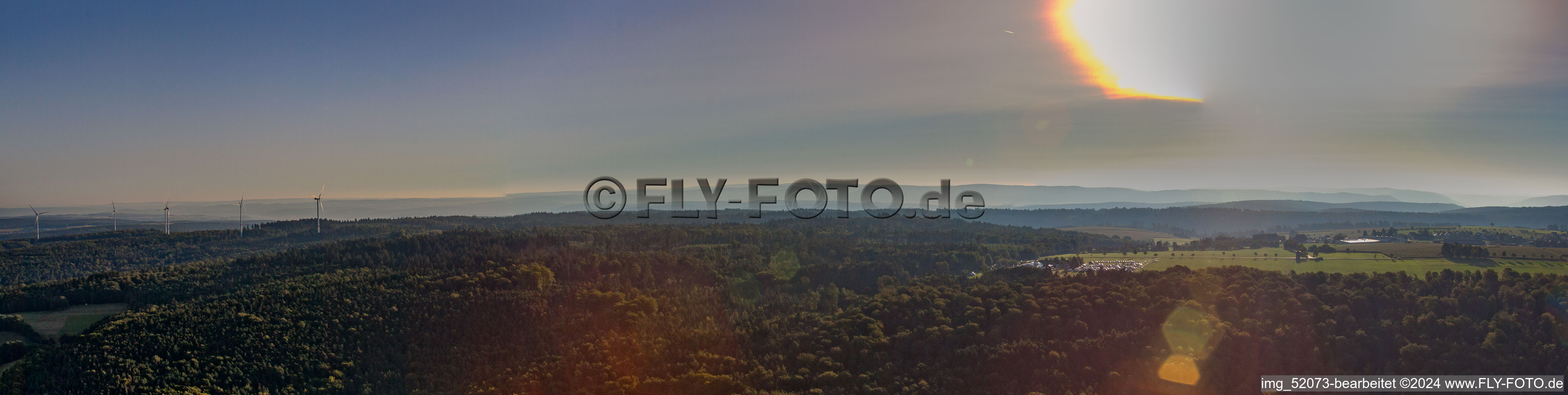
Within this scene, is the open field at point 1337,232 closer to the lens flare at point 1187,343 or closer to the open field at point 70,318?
the lens flare at point 1187,343

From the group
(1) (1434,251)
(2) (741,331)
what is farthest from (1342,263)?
(2) (741,331)

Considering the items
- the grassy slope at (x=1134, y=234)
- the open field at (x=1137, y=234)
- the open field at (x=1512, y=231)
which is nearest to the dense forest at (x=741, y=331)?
the open field at (x=1512, y=231)

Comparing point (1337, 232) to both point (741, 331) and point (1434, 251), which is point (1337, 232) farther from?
point (741, 331)

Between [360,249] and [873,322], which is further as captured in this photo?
[360,249]

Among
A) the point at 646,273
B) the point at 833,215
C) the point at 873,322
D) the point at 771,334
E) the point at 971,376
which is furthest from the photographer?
the point at 833,215

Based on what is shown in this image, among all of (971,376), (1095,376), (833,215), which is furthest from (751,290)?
(833,215)

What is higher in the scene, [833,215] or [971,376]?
[833,215]

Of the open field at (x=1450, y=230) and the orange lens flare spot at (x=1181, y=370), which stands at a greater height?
the open field at (x=1450, y=230)

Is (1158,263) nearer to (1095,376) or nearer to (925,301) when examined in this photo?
(925,301)
